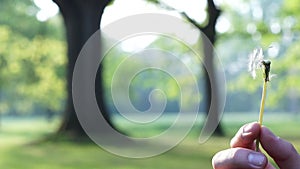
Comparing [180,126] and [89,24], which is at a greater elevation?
[89,24]

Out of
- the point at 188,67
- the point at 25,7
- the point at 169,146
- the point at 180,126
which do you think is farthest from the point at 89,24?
the point at 25,7

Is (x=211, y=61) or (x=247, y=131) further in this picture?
(x=211, y=61)

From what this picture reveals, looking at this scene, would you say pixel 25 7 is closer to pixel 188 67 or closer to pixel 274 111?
pixel 188 67

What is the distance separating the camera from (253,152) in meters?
0.29

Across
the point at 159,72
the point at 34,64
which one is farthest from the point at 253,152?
the point at 159,72

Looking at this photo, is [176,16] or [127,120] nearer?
[176,16]

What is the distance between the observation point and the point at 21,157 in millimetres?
3887

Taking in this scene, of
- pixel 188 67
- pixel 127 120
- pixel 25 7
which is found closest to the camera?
pixel 188 67

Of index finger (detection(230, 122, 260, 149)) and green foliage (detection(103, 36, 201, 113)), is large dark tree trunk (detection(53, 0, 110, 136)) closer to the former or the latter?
green foliage (detection(103, 36, 201, 113))

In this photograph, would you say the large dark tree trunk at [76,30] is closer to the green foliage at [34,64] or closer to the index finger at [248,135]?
the green foliage at [34,64]

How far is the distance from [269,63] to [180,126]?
657 cm

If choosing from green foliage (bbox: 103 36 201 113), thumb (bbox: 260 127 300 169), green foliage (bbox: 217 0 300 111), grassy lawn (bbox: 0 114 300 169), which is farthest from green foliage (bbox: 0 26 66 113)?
thumb (bbox: 260 127 300 169)

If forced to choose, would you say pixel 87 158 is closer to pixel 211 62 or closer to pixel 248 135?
pixel 211 62

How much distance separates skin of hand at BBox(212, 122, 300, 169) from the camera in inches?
11.5
